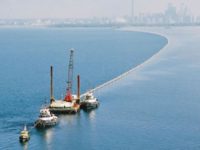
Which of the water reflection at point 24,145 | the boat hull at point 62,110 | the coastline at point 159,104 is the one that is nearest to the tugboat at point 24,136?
the water reflection at point 24,145

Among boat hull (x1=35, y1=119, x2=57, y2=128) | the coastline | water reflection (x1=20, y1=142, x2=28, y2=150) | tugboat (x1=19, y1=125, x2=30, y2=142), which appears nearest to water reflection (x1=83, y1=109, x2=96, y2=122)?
the coastline

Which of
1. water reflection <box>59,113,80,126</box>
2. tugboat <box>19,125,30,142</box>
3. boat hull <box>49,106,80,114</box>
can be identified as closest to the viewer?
tugboat <box>19,125,30,142</box>

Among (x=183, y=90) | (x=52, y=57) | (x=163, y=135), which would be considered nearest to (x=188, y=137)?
(x=163, y=135)

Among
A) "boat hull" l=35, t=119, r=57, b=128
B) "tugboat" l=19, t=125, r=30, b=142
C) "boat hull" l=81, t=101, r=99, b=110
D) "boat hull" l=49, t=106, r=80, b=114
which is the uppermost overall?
"boat hull" l=81, t=101, r=99, b=110

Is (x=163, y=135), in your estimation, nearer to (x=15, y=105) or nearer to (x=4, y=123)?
(x=4, y=123)

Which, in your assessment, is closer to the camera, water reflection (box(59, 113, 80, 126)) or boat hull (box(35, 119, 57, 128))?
boat hull (box(35, 119, 57, 128))

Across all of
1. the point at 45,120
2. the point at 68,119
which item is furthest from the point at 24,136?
the point at 68,119

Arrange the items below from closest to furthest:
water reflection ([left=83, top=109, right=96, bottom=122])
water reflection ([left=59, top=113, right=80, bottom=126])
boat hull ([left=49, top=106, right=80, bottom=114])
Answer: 1. water reflection ([left=59, top=113, right=80, bottom=126])
2. water reflection ([left=83, top=109, right=96, bottom=122])
3. boat hull ([left=49, top=106, right=80, bottom=114])

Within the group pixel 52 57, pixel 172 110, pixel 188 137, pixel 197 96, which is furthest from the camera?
pixel 52 57

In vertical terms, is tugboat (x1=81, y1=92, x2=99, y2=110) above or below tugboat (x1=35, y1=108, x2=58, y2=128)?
above

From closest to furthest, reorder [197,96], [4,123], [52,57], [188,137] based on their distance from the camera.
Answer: [188,137] → [4,123] → [197,96] → [52,57]

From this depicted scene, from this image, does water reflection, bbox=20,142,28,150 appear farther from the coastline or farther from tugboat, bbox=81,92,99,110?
tugboat, bbox=81,92,99,110
